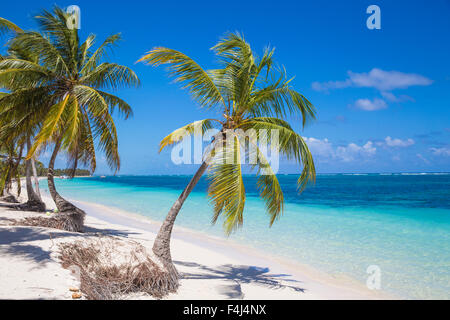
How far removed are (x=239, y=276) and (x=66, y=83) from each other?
6194 millimetres

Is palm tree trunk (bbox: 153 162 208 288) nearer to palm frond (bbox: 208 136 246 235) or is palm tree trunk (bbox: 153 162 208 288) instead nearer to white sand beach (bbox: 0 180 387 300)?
white sand beach (bbox: 0 180 387 300)

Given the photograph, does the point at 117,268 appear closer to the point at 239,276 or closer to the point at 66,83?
the point at 239,276

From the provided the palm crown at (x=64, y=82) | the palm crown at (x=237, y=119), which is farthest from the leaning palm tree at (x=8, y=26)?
the palm crown at (x=237, y=119)

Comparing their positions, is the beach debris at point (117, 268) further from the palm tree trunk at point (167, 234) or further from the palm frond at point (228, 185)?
the palm frond at point (228, 185)

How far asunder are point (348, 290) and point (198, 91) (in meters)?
4.86

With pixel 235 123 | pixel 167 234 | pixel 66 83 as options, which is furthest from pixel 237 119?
pixel 66 83

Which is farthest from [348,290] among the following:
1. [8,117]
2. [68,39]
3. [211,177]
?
[68,39]

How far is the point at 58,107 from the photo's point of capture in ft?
20.4

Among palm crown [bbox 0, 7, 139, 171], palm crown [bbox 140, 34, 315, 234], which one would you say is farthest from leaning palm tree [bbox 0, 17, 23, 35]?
palm crown [bbox 140, 34, 315, 234]
